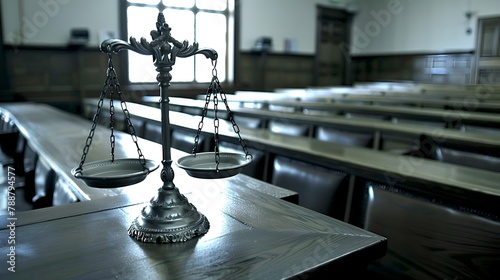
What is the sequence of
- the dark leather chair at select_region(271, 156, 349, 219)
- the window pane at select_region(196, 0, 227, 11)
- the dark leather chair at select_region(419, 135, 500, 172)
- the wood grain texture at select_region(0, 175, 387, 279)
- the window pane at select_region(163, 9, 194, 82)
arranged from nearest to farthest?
1. the wood grain texture at select_region(0, 175, 387, 279)
2. the dark leather chair at select_region(271, 156, 349, 219)
3. the dark leather chair at select_region(419, 135, 500, 172)
4. the window pane at select_region(163, 9, 194, 82)
5. the window pane at select_region(196, 0, 227, 11)

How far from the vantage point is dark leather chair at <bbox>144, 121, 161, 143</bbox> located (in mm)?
2977

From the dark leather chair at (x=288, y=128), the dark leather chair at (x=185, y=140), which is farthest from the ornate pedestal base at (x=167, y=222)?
the dark leather chair at (x=288, y=128)

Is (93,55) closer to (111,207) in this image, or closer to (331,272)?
(111,207)

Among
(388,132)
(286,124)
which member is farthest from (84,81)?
(388,132)

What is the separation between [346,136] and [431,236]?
1564 millimetres

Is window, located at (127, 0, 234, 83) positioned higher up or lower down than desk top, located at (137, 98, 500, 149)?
higher up

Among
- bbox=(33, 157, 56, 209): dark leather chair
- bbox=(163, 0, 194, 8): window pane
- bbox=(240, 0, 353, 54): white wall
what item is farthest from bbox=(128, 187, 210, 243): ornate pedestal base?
bbox=(240, 0, 353, 54): white wall

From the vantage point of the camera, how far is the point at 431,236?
48.2 inches

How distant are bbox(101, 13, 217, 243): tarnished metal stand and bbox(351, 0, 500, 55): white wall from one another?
8.75 m

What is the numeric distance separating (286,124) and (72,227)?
2.45 meters

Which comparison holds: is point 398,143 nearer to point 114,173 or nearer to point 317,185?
point 317,185

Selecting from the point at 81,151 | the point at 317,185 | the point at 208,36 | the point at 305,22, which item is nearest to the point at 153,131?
the point at 81,151

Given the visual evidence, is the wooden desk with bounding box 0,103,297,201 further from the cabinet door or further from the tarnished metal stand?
the cabinet door

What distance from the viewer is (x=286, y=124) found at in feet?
10.6
